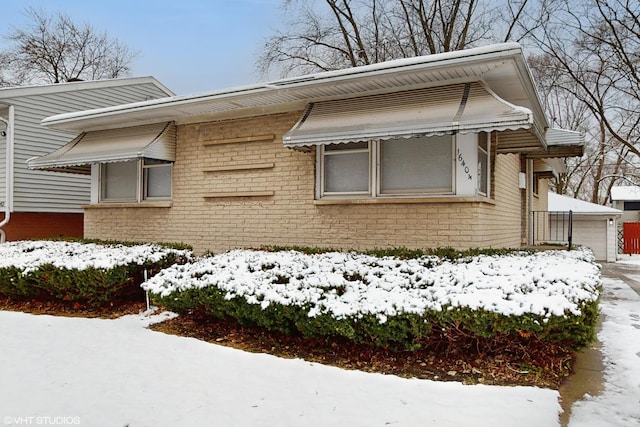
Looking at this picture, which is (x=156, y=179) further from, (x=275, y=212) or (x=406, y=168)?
(x=406, y=168)

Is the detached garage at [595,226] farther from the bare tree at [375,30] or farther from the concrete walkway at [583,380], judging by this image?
the concrete walkway at [583,380]

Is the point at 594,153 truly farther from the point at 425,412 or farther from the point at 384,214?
the point at 425,412

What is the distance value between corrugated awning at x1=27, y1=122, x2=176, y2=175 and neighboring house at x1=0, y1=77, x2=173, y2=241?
2.04 meters

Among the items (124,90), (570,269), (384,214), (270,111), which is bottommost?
(570,269)

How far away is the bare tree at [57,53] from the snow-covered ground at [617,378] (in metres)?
25.9

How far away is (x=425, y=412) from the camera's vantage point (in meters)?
3.42

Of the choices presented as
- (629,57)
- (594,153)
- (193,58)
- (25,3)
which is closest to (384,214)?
(629,57)

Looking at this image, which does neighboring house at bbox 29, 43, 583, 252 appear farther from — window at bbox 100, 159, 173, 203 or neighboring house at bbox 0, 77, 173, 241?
neighboring house at bbox 0, 77, 173, 241

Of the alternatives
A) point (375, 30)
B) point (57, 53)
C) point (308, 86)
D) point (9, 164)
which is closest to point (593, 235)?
point (375, 30)

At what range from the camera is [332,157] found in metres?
7.86

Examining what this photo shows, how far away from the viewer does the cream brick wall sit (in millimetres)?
6957

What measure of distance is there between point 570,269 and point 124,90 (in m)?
14.1

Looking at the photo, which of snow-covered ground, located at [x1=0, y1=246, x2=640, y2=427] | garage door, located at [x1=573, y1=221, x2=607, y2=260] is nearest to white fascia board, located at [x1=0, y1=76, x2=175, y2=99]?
snow-covered ground, located at [x1=0, y1=246, x2=640, y2=427]

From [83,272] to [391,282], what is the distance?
14.6 ft
